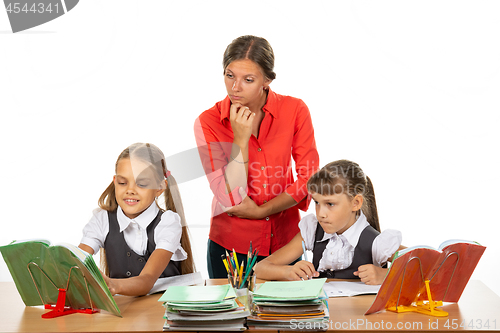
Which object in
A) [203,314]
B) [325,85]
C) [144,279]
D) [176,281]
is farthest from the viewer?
[325,85]

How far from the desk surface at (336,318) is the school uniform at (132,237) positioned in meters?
0.24

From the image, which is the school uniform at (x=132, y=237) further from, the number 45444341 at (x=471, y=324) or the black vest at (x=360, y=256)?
the number 45444341 at (x=471, y=324)

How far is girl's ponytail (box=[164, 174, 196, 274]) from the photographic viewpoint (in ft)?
5.63

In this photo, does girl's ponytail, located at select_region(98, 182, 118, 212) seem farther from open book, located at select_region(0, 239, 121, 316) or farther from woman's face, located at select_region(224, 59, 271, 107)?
woman's face, located at select_region(224, 59, 271, 107)

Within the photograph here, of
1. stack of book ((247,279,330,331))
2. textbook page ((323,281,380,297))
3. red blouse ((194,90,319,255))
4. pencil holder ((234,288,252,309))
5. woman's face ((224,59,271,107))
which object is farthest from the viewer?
red blouse ((194,90,319,255))

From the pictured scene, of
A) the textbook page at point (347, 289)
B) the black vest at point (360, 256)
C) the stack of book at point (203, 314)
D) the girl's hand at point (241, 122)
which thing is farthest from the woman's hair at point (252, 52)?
the stack of book at point (203, 314)

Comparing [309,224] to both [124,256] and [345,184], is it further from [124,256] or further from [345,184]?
[124,256]

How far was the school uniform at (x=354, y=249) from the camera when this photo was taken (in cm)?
163

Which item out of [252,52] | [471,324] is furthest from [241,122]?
[471,324]

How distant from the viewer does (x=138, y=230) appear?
65.8 inches

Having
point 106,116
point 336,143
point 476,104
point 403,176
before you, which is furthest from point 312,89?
point 106,116

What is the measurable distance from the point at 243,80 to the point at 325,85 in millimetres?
1925

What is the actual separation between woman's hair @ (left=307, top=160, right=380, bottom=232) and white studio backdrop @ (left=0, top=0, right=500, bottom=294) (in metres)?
1.60

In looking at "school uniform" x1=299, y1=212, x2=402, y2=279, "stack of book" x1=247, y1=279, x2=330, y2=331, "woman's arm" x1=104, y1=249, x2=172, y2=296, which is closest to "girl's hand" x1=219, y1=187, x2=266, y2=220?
"school uniform" x1=299, y1=212, x2=402, y2=279
